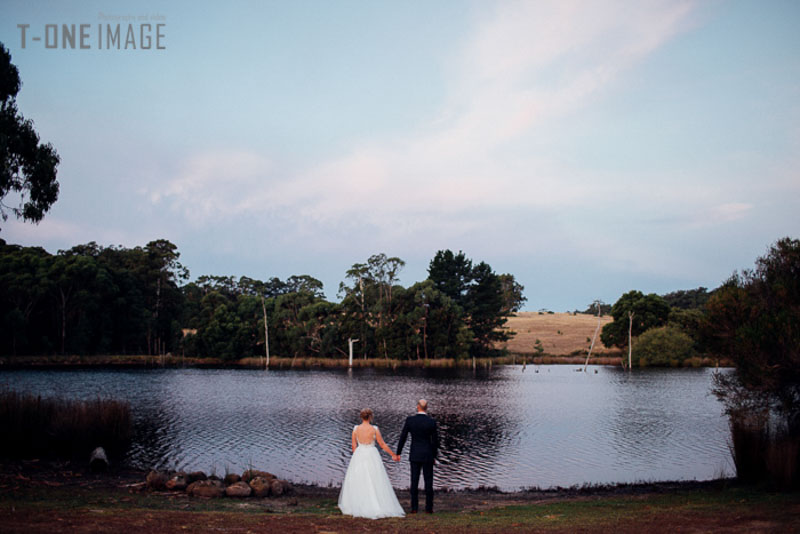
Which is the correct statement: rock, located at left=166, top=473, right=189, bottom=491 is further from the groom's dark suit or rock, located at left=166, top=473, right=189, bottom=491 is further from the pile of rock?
the groom's dark suit

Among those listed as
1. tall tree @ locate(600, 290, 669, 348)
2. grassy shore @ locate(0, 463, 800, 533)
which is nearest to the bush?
tall tree @ locate(600, 290, 669, 348)

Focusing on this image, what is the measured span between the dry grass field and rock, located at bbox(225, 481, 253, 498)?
85.3m

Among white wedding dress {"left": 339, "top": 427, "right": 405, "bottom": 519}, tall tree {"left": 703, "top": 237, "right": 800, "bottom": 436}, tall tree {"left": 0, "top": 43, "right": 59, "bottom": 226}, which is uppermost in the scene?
tall tree {"left": 0, "top": 43, "right": 59, "bottom": 226}

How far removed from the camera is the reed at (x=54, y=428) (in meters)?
17.8

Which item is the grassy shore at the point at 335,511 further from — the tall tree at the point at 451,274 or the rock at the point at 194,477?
the tall tree at the point at 451,274

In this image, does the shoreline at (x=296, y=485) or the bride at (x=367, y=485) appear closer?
the bride at (x=367, y=485)

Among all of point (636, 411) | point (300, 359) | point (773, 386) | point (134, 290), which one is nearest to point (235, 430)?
point (773, 386)

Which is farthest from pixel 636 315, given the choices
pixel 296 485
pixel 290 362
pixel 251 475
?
pixel 251 475

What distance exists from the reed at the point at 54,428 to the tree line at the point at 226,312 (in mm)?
59302

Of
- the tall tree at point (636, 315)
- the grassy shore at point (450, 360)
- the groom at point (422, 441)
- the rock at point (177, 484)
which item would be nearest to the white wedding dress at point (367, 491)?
the groom at point (422, 441)

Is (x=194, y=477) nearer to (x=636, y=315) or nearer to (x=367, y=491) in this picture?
(x=367, y=491)

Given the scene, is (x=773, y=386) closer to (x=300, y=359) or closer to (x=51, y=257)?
(x=300, y=359)

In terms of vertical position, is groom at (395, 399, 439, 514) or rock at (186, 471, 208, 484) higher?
groom at (395, 399, 439, 514)

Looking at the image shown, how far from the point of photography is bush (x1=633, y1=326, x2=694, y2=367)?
77.6m
